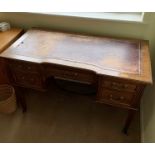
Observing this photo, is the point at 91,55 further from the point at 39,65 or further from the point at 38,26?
the point at 38,26

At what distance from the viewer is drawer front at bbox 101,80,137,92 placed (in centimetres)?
121

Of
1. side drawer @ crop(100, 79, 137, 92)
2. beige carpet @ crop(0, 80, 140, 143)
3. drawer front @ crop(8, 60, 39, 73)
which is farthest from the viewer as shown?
beige carpet @ crop(0, 80, 140, 143)

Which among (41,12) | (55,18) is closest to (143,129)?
(55,18)

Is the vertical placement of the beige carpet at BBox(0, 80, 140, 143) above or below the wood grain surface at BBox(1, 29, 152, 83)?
below

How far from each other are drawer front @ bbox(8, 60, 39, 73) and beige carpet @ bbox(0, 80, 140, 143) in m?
0.58

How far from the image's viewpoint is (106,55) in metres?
1.36

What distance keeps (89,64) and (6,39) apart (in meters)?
0.87

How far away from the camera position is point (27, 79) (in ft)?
4.86

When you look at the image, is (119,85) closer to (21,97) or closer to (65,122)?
→ (65,122)

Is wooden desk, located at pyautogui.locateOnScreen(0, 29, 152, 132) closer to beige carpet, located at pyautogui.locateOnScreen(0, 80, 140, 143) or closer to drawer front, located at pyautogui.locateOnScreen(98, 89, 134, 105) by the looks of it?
drawer front, located at pyautogui.locateOnScreen(98, 89, 134, 105)

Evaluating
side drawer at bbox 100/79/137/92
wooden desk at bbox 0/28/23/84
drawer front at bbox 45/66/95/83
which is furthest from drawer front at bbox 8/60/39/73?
side drawer at bbox 100/79/137/92

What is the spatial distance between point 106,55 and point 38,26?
2.75ft

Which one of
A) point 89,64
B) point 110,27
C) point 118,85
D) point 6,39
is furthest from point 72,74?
point 6,39

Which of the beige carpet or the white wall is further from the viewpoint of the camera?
the beige carpet
